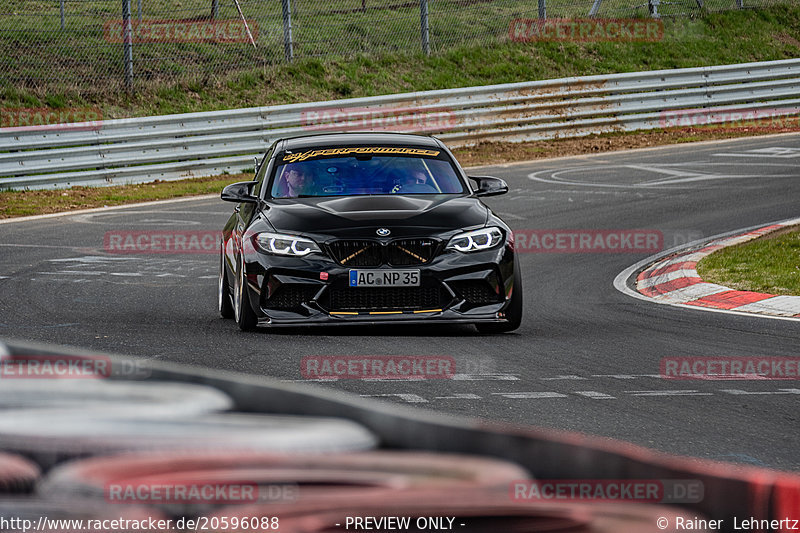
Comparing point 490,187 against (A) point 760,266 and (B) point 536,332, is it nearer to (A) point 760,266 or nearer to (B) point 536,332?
(B) point 536,332

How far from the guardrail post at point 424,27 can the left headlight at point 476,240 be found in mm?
18054

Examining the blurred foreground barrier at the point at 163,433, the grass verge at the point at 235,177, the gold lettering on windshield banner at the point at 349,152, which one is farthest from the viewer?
the grass verge at the point at 235,177

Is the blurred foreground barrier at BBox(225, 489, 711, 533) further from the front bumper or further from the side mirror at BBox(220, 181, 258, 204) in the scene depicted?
the side mirror at BBox(220, 181, 258, 204)

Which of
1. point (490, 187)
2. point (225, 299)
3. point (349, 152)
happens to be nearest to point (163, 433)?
point (490, 187)

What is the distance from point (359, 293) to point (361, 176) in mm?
1532

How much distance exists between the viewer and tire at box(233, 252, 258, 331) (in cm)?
837

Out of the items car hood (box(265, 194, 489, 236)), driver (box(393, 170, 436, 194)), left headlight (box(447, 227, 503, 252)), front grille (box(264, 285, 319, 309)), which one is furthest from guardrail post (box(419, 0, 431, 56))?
front grille (box(264, 285, 319, 309))

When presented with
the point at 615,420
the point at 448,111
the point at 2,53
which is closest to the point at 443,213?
the point at 615,420

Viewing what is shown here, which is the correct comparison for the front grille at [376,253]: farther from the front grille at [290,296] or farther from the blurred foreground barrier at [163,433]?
the blurred foreground barrier at [163,433]

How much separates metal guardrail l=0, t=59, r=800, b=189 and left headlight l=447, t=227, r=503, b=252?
11.8 meters

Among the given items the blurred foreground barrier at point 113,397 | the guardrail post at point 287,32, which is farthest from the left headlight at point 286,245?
the guardrail post at point 287,32

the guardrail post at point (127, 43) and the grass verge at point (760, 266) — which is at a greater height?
the guardrail post at point (127, 43)

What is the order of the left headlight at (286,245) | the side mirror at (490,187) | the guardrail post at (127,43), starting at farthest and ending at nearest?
the guardrail post at (127,43), the side mirror at (490,187), the left headlight at (286,245)

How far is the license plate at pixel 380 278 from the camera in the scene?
26.4ft
